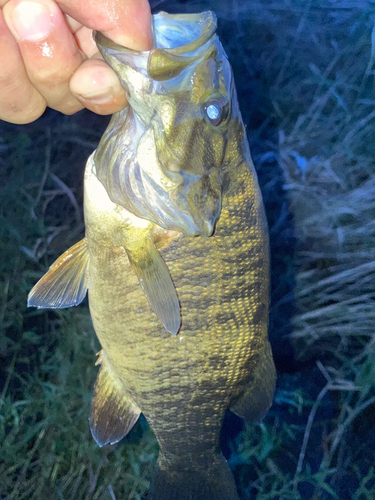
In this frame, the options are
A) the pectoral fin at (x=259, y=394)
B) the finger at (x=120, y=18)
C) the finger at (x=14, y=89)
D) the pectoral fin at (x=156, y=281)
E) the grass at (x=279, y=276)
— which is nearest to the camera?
the finger at (x=120, y=18)

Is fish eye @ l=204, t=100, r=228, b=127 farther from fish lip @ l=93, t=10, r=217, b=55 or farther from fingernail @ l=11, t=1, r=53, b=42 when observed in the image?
fingernail @ l=11, t=1, r=53, b=42

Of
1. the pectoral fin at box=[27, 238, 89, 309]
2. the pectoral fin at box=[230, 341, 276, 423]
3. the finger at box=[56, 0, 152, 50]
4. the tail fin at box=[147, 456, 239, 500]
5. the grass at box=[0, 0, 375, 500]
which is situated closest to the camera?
the finger at box=[56, 0, 152, 50]

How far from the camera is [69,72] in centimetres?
109

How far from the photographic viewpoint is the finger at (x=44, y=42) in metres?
0.95

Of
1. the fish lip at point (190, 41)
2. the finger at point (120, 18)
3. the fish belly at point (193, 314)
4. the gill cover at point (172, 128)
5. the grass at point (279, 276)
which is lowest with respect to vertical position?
the grass at point (279, 276)

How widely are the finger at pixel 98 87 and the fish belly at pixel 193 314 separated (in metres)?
0.23

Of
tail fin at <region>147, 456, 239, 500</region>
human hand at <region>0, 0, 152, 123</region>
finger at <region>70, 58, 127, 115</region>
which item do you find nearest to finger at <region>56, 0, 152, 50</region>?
human hand at <region>0, 0, 152, 123</region>

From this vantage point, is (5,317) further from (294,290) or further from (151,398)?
(294,290)

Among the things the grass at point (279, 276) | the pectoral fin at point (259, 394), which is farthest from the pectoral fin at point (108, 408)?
the grass at point (279, 276)

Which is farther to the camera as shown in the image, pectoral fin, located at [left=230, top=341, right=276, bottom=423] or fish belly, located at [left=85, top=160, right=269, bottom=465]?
pectoral fin, located at [left=230, top=341, right=276, bottom=423]

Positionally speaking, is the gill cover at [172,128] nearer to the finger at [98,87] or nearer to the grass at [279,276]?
the finger at [98,87]

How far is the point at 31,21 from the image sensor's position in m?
0.96

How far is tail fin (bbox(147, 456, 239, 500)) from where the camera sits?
155 centimetres

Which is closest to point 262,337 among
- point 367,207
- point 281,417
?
point 281,417
